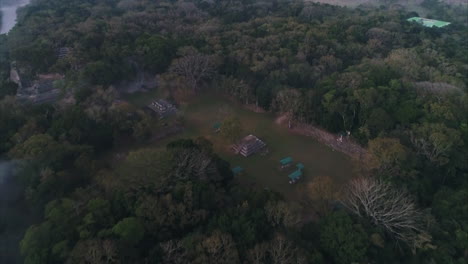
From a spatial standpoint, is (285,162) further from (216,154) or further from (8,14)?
(8,14)

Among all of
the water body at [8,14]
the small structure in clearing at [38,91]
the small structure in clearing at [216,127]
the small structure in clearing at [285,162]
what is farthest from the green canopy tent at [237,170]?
the water body at [8,14]

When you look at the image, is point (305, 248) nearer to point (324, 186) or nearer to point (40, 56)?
point (324, 186)

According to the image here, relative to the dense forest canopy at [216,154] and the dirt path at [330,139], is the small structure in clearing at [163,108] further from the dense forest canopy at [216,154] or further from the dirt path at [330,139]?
the dirt path at [330,139]

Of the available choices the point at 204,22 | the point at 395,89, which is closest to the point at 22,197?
the point at 395,89

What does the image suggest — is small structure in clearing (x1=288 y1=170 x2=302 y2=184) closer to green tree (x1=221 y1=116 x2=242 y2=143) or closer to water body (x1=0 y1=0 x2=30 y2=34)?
green tree (x1=221 y1=116 x2=242 y2=143)

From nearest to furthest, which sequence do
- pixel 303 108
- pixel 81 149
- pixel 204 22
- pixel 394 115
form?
pixel 81 149 < pixel 394 115 < pixel 303 108 < pixel 204 22

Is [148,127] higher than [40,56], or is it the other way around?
[40,56]
